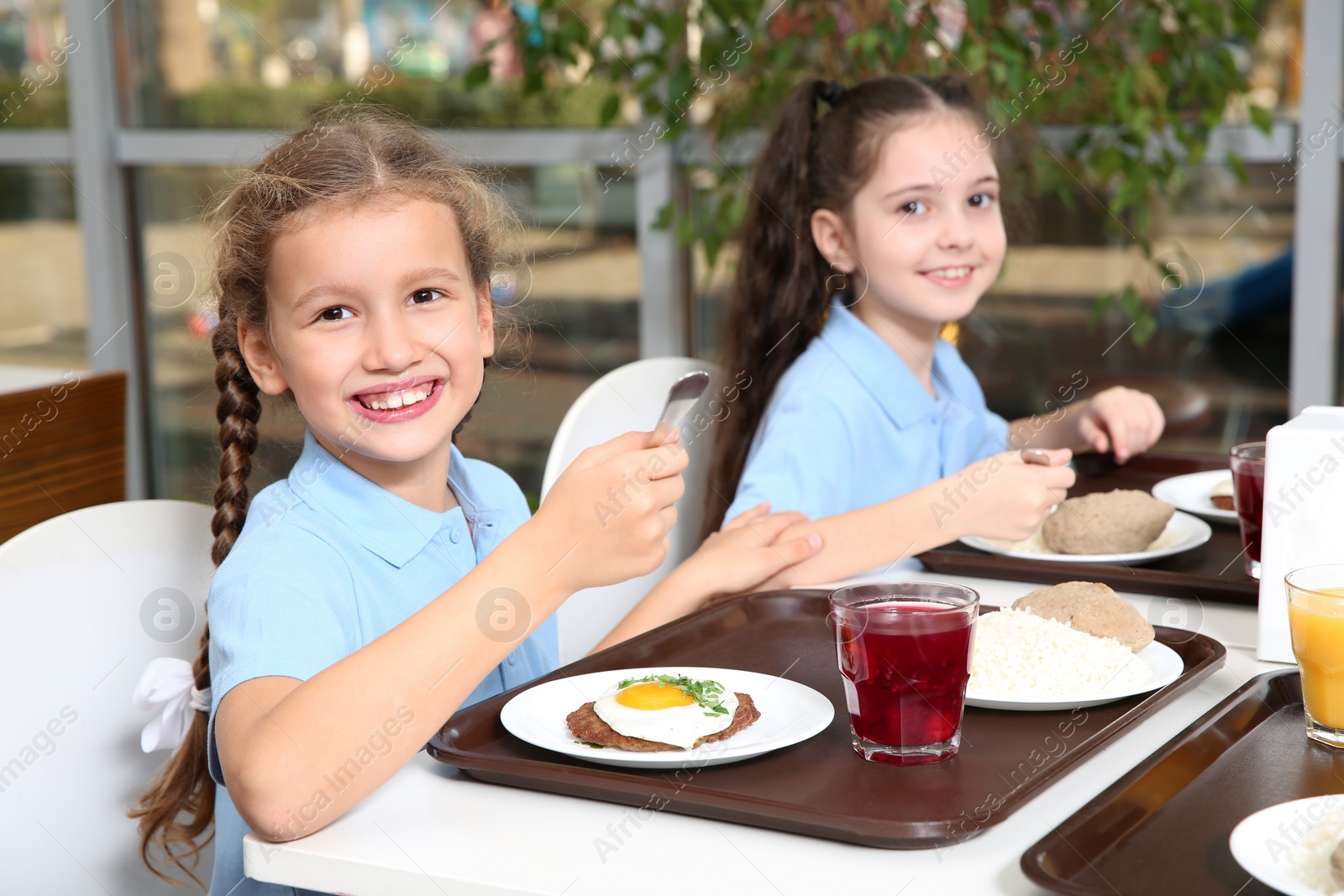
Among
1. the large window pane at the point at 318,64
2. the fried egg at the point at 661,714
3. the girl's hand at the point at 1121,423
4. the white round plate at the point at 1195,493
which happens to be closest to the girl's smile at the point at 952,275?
the girl's hand at the point at 1121,423

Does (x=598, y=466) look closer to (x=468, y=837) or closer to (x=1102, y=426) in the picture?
(x=468, y=837)

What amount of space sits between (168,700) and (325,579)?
172 mm

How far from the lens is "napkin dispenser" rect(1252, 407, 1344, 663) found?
995 millimetres

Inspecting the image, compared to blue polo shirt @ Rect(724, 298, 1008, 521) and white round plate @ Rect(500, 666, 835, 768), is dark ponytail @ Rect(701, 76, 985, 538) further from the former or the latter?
white round plate @ Rect(500, 666, 835, 768)

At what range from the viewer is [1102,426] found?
1772 millimetres

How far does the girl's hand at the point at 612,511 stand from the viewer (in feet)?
3.12

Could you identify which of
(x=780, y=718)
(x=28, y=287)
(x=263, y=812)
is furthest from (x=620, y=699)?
(x=28, y=287)

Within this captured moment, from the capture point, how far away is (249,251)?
115cm

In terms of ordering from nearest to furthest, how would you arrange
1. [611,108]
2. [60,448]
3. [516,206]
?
[60,448], [611,108], [516,206]

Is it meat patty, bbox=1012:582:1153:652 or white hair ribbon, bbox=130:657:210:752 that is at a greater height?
meat patty, bbox=1012:582:1153:652

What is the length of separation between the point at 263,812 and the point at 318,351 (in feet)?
1.41

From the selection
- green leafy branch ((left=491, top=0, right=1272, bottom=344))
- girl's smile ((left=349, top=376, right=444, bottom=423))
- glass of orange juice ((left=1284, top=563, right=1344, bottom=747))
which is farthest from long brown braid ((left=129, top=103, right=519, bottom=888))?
green leafy branch ((left=491, top=0, right=1272, bottom=344))

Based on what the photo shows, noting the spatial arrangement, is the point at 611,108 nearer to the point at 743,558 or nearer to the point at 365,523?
the point at 743,558

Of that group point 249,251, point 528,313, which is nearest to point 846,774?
point 249,251
